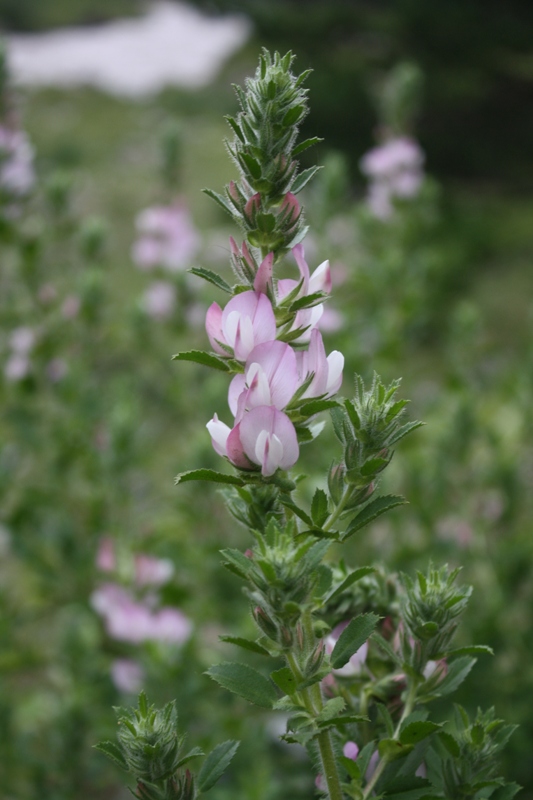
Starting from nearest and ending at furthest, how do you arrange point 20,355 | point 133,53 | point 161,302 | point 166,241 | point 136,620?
point 136,620
point 20,355
point 161,302
point 166,241
point 133,53

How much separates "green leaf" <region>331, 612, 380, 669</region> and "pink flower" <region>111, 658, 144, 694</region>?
2.87 ft

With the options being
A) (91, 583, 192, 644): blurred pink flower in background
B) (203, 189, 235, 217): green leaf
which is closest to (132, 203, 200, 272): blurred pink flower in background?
(91, 583, 192, 644): blurred pink flower in background

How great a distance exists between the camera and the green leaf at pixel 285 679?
17.7 inches

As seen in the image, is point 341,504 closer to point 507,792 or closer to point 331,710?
point 331,710

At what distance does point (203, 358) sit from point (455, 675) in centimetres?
28

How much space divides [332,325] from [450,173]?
12.4 feet

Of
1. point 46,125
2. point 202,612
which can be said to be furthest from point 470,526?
point 46,125

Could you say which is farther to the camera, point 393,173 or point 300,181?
point 393,173

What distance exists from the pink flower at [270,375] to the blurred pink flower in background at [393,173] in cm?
147

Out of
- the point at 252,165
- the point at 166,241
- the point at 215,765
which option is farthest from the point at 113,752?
the point at 166,241

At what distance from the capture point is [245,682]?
19.6 inches

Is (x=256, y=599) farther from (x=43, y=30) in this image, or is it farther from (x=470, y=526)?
(x=43, y=30)

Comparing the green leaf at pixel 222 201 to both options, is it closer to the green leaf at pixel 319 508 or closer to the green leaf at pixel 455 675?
the green leaf at pixel 319 508

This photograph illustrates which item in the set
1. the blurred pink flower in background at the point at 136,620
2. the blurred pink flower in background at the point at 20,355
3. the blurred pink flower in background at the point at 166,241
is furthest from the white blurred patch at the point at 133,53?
the blurred pink flower in background at the point at 136,620
